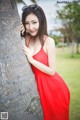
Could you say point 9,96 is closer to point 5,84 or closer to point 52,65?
point 5,84

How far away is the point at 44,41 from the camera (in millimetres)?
3410

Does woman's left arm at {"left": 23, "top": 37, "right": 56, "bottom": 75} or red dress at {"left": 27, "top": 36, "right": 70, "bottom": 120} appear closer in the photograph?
woman's left arm at {"left": 23, "top": 37, "right": 56, "bottom": 75}

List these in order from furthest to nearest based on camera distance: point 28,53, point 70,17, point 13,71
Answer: point 70,17, point 28,53, point 13,71

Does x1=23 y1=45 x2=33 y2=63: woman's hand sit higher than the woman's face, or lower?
lower

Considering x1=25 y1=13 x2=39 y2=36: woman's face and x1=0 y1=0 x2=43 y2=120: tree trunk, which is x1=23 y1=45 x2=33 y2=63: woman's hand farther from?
x1=25 y1=13 x2=39 y2=36: woman's face

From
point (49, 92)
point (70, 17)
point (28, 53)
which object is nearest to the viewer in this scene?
point (28, 53)

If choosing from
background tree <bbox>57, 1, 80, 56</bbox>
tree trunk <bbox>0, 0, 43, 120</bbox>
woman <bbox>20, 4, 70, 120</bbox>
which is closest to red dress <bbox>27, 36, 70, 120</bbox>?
woman <bbox>20, 4, 70, 120</bbox>

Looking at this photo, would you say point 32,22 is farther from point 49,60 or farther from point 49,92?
point 49,92

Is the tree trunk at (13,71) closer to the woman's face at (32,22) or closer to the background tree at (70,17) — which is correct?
the woman's face at (32,22)

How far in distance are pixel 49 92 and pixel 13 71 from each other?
0.46 metres

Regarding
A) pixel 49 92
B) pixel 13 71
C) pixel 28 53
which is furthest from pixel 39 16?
pixel 49 92

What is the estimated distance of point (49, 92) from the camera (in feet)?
11.2

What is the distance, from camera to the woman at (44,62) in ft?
11.1

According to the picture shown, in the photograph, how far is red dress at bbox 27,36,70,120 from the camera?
3.39 metres
